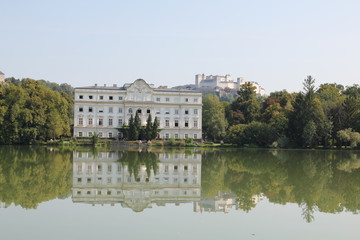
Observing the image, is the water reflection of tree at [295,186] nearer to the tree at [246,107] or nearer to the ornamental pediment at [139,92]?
the ornamental pediment at [139,92]

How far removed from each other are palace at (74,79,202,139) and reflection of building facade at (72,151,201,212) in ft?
118

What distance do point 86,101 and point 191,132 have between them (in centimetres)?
1488

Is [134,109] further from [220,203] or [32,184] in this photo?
[220,203]

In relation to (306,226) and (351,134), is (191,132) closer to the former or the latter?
(351,134)

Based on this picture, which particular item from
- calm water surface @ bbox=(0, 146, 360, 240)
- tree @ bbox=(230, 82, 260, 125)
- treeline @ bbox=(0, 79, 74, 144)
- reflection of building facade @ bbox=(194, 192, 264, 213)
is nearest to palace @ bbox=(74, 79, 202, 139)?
tree @ bbox=(230, 82, 260, 125)

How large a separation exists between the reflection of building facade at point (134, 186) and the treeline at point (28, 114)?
27291 mm

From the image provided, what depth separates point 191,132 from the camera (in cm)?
6112

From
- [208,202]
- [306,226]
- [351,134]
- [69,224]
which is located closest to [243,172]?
[208,202]

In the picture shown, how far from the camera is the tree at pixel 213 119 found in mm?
59241

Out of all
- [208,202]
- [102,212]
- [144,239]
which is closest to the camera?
[144,239]

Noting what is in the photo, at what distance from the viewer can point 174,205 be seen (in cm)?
1344

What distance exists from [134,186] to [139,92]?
4367 cm

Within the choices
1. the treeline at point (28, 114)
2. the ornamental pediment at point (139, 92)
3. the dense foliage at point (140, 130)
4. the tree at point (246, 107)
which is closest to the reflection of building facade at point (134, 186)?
the treeline at point (28, 114)

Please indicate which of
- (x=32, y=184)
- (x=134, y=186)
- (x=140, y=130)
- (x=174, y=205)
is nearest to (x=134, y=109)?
(x=140, y=130)
